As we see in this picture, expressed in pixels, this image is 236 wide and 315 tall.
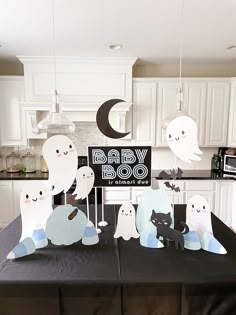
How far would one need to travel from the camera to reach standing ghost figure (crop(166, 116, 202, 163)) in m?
1.67

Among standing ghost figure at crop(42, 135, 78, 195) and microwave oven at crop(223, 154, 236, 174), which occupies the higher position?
standing ghost figure at crop(42, 135, 78, 195)

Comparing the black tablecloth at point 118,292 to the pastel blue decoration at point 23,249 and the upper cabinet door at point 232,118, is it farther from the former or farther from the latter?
the upper cabinet door at point 232,118

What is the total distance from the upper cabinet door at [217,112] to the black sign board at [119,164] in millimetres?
2252

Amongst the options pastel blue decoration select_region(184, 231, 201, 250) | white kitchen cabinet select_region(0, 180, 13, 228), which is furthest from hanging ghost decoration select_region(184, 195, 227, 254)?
white kitchen cabinet select_region(0, 180, 13, 228)

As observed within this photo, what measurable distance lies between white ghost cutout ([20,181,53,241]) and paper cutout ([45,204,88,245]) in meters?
0.10

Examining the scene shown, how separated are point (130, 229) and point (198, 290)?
1.83ft

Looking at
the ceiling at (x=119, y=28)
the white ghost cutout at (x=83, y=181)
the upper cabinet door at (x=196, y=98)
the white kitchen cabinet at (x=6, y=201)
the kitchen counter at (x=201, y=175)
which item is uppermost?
the ceiling at (x=119, y=28)

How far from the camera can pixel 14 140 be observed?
3658 mm

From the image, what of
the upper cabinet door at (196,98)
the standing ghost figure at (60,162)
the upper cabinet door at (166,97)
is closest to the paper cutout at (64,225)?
the standing ghost figure at (60,162)

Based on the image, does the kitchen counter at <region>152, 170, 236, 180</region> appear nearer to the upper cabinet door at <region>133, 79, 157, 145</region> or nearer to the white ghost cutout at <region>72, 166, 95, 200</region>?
the upper cabinet door at <region>133, 79, 157, 145</region>

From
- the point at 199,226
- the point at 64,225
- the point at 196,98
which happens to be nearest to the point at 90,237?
the point at 64,225

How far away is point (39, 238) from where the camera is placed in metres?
1.55

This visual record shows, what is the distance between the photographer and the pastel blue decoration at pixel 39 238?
154 cm

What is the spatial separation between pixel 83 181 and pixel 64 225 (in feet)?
1.11
